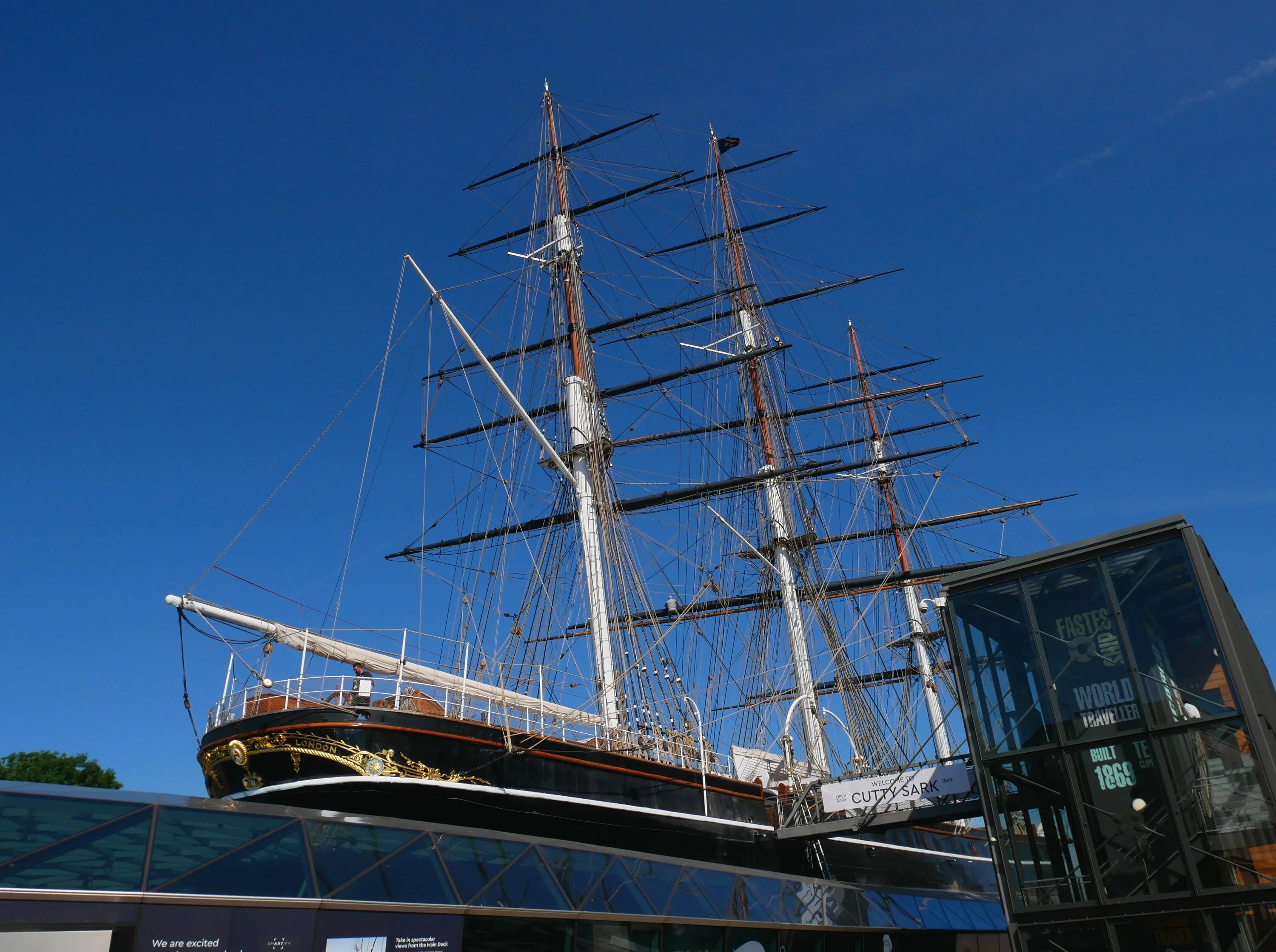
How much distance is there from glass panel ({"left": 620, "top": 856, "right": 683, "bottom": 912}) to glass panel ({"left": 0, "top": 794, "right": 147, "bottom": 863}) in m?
7.23

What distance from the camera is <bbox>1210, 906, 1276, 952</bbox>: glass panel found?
1160 cm

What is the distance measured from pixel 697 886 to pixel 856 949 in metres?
4.72

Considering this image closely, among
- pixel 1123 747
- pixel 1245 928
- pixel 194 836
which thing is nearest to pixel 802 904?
pixel 1123 747

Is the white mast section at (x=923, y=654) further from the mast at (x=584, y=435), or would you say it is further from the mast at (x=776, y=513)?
the mast at (x=584, y=435)

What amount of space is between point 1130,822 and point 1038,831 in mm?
1300

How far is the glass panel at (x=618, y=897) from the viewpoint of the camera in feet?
41.0

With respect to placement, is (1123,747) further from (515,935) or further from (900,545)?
(900,545)

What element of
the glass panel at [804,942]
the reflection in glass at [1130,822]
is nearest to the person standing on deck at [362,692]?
the glass panel at [804,942]

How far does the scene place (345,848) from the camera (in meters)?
10.6

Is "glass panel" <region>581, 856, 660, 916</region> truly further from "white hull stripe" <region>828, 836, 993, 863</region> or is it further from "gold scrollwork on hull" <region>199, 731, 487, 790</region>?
"white hull stripe" <region>828, 836, 993, 863</region>

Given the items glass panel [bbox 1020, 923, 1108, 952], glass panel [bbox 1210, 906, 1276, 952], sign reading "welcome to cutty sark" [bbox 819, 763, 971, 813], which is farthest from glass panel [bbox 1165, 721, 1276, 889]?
sign reading "welcome to cutty sark" [bbox 819, 763, 971, 813]

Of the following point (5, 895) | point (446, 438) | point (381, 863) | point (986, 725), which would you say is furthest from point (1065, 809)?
point (446, 438)

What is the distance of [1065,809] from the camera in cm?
1330

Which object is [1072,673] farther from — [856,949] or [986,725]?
[856,949]
